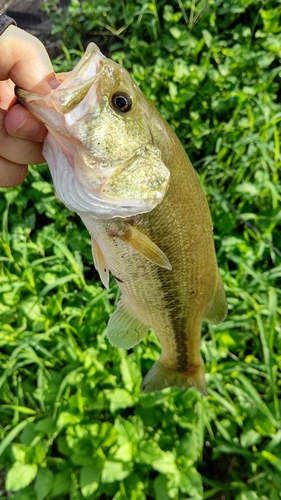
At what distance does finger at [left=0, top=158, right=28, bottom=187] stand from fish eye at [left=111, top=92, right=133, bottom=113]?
0.57m

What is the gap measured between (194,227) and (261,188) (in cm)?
125

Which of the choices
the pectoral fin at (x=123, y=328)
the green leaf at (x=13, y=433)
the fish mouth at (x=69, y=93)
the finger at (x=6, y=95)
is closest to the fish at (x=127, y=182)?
the fish mouth at (x=69, y=93)

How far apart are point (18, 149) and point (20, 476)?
136cm

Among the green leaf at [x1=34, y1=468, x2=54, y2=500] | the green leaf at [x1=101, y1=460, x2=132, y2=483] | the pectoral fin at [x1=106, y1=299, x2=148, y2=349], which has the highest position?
the pectoral fin at [x1=106, y1=299, x2=148, y2=349]

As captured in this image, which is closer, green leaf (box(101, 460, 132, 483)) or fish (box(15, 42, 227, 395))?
fish (box(15, 42, 227, 395))

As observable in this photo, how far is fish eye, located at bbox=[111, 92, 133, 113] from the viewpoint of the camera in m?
1.12

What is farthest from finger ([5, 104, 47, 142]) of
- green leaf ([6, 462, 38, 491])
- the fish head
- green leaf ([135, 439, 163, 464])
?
green leaf ([6, 462, 38, 491])

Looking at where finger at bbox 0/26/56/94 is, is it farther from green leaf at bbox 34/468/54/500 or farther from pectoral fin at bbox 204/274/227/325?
green leaf at bbox 34/468/54/500

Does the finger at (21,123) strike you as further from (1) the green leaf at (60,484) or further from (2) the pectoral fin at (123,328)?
(1) the green leaf at (60,484)

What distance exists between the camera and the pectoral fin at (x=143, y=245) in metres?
1.15

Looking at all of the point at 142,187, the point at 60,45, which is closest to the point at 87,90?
the point at 142,187

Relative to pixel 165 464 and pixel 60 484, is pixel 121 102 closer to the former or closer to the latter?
pixel 165 464

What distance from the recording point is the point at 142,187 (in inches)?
44.8

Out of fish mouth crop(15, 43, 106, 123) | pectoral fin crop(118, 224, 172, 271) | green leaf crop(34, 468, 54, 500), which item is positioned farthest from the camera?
green leaf crop(34, 468, 54, 500)
